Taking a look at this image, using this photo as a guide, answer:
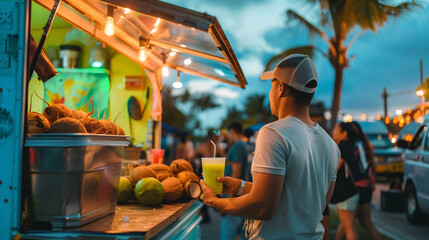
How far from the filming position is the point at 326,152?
2.30m

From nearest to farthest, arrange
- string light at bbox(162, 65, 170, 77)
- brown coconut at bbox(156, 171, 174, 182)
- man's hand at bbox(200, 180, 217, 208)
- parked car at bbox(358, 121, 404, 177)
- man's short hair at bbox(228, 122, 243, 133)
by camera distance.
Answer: man's hand at bbox(200, 180, 217, 208) < brown coconut at bbox(156, 171, 174, 182) < string light at bbox(162, 65, 170, 77) < man's short hair at bbox(228, 122, 243, 133) < parked car at bbox(358, 121, 404, 177)

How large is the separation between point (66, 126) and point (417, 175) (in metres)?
8.94

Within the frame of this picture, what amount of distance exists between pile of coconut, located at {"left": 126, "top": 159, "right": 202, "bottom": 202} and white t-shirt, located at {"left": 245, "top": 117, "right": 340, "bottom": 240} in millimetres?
1148

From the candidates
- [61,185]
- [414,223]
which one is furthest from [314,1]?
[61,185]

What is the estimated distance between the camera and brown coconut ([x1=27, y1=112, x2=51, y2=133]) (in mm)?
2158

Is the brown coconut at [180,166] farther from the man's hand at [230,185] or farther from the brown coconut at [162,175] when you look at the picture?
the man's hand at [230,185]

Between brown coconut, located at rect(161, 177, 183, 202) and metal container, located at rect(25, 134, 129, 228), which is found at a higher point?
metal container, located at rect(25, 134, 129, 228)

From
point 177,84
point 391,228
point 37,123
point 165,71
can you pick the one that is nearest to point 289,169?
point 37,123

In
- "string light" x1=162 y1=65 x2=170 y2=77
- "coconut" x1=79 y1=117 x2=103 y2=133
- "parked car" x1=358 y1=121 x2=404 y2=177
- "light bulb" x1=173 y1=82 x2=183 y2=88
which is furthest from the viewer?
"parked car" x1=358 y1=121 x2=404 y2=177

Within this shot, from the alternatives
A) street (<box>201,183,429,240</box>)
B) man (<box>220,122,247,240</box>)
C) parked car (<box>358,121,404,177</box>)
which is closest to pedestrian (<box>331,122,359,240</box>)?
man (<box>220,122,247,240</box>)

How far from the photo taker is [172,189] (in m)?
3.26

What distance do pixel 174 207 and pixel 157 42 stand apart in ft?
6.45

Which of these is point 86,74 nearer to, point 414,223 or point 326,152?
point 326,152

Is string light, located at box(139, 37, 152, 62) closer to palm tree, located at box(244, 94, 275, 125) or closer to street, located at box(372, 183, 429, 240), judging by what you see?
street, located at box(372, 183, 429, 240)
